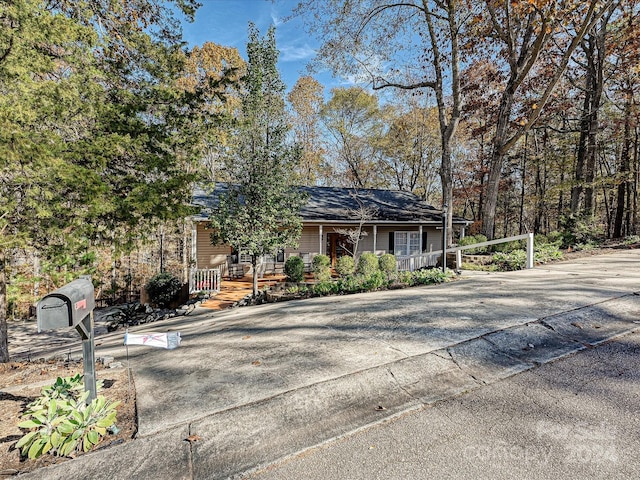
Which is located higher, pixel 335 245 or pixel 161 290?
pixel 335 245

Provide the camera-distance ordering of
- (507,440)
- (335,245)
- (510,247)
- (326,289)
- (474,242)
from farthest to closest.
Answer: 1. (335,245)
2. (474,242)
3. (510,247)
4. (326,289)
5. (507,440)

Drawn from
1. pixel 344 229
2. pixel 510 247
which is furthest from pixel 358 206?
pixel 510 247

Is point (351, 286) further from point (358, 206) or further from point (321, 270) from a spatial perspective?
point (358, 206)

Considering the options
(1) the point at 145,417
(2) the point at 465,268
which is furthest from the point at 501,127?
(1) the point at 145,417

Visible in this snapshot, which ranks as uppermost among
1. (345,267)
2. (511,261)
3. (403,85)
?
(403,85)

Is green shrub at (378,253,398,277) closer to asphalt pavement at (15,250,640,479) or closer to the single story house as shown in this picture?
the single story house

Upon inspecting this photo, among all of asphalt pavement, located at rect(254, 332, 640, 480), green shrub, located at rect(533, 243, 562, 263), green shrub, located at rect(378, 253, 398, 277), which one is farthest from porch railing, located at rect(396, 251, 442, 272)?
asphalt pavement, located at rect(254, 332, 640, 480)

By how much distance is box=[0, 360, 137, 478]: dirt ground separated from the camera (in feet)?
6.63

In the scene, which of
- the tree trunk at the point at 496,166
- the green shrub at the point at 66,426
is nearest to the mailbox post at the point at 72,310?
the green shrub at the point at 66,426

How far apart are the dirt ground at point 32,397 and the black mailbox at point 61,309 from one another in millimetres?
894

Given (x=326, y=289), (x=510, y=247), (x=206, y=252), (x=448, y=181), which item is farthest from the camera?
(x=206, y=252)

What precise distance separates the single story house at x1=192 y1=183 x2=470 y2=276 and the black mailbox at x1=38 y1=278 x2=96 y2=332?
33.8 feet

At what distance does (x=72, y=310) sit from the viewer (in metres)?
1.95

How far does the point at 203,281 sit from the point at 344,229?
266 inches
